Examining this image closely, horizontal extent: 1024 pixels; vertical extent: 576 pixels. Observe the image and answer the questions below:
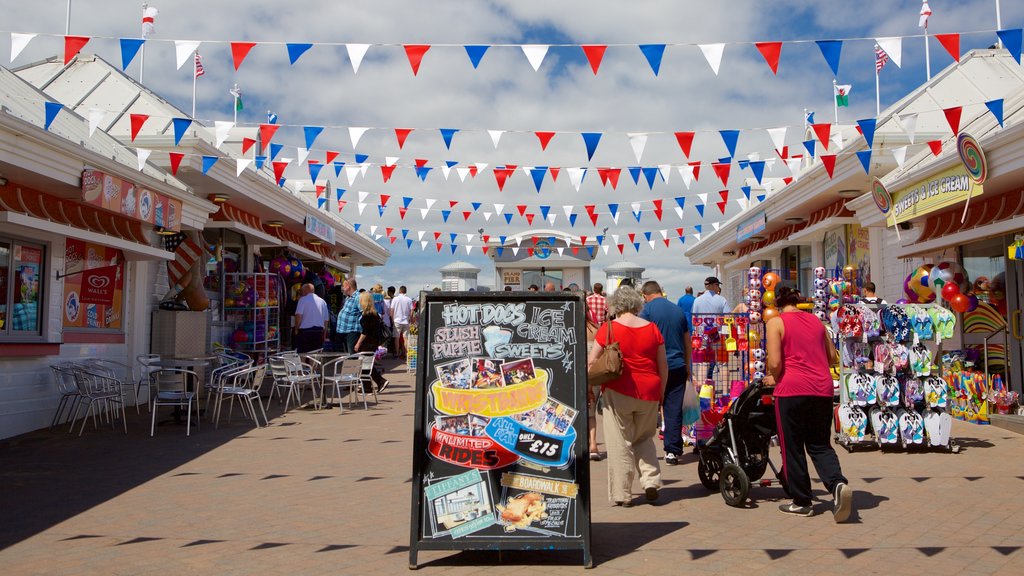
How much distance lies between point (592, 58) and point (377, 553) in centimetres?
568

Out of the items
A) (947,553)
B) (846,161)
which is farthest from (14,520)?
(846,161)

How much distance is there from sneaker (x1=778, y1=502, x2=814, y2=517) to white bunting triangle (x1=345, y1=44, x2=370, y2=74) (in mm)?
5782

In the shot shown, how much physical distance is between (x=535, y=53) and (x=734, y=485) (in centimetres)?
475

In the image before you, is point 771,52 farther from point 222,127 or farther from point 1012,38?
point 222,127

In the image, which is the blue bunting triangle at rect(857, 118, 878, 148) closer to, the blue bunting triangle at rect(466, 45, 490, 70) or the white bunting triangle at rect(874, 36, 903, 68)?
the white bunting triangle at rect(874, 36, 903, 68)

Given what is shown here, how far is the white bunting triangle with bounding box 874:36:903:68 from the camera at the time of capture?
7.76 metres

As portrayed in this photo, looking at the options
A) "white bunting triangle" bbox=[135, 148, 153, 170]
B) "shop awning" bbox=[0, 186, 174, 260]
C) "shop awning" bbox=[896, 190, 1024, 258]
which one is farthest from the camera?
"white bunting triangle" bbox=[135, 148, 153, 170]

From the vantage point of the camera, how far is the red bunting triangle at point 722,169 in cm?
1234

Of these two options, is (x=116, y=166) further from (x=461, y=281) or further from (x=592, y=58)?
(x=461, y=281)

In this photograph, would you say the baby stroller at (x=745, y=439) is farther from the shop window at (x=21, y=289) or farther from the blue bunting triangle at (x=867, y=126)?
the shop window at (x=21, y=289)

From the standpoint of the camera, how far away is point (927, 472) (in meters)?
6.66

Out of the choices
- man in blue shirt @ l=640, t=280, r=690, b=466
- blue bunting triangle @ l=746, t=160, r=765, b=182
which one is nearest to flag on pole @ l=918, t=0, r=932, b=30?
blue bunting triangle @ l=746, t=160, r=765, b=182

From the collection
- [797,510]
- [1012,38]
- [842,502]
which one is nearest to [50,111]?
[797,510]

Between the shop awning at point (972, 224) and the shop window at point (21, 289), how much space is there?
10.7 metres
